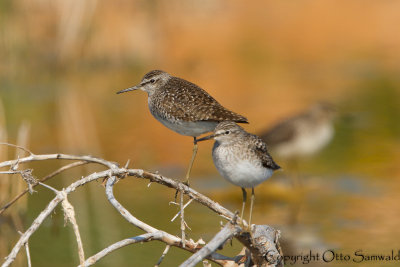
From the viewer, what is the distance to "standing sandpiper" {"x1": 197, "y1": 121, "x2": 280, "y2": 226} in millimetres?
7320

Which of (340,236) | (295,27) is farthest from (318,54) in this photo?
(340,236)

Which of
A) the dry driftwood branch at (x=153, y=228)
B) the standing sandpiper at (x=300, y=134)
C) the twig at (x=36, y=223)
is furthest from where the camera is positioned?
the standing sandpiper at (x=300, y=134)

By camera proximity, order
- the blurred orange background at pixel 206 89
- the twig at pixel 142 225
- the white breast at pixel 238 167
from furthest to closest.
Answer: the blurred orange background at pixel 206 89, the white breast at pixel 238 167, the twig at pixel 142 225

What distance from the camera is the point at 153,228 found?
644cm

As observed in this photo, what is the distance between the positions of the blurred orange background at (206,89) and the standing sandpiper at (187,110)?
3960 millimetres

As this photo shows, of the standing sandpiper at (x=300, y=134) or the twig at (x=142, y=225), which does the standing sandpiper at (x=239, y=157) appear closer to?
the twig at (x=142, y=225)

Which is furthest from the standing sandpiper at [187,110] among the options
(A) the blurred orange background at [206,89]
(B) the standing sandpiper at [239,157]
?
(A) the blurred orange background at [206,89]

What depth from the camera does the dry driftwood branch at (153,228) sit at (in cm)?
575

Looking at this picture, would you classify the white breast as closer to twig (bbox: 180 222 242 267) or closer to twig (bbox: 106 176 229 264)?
twig (bbox: 106 176 229 264)

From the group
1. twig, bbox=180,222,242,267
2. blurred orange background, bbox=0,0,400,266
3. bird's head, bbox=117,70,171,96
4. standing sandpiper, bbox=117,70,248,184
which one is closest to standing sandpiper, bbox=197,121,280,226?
standing sandpiper, bbox=117,70,248,184

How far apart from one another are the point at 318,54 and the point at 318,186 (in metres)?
16.9

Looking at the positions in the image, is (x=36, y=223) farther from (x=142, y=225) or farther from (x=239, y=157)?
(x=239, y=157)

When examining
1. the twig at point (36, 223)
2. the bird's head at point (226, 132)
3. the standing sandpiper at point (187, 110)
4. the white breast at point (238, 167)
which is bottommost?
the twig at point (36, 223)

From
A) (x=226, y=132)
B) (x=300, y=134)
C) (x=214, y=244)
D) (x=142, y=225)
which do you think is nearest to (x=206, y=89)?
(x=300, y=134)
